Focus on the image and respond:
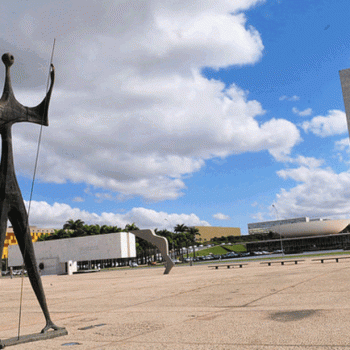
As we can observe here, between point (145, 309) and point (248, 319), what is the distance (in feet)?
10.7

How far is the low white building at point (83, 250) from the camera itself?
6456cm

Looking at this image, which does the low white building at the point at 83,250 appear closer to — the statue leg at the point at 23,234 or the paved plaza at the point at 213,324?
the paved plaza at the point at 213,324

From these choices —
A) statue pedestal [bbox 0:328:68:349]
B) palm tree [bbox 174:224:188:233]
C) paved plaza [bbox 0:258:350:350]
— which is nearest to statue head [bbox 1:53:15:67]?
statue pedestal [bbox 0:328:68:349]

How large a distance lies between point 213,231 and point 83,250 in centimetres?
11470

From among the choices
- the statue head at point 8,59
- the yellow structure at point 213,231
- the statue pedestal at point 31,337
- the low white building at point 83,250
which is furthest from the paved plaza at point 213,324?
the yellow structure at point 213,231

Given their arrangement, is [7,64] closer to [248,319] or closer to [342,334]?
[248,319]

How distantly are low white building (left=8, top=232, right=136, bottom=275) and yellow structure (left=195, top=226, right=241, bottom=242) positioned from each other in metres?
90.3

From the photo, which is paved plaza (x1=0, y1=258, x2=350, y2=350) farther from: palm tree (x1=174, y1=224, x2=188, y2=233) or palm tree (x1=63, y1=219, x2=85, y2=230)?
palm tree (x1=174, y1=224, x2=188, y2=233)

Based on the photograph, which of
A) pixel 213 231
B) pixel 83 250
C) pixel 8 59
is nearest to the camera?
pixel 8 59

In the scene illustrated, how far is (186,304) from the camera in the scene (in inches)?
379

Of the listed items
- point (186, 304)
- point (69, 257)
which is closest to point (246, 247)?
point (69, 257)

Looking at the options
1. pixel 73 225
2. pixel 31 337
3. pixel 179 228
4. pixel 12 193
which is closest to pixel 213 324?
pixel 31 337

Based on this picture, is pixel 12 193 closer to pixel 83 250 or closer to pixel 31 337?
pixel 31 337

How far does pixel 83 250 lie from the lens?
6744cm
